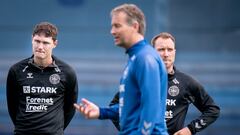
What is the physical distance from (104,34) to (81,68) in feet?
1.88

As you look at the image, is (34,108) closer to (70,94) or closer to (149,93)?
(70,94)

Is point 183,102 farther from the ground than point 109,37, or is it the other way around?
point 109,37

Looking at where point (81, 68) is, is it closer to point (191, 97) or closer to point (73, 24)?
point (73, 24)

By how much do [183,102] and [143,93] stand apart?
1.33 m

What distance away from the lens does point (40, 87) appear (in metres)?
4.53

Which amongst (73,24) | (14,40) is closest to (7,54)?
(14,40)

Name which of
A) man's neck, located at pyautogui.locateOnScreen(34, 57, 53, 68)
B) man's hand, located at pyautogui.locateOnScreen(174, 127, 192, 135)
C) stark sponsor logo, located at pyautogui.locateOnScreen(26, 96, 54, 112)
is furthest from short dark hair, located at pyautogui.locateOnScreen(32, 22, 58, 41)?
man's hand, located at pyautogui.locateOnScreen(174, 127, 192, 135)

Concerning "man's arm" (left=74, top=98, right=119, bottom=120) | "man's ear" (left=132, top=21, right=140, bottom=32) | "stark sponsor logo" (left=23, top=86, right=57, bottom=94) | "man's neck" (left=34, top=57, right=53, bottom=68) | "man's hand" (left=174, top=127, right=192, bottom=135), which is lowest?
"man's hand" (left=174, top=127, right=192, bottom=135)

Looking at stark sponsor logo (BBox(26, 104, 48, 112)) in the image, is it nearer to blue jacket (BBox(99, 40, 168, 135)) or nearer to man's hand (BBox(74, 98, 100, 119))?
man's hand (BBox(74, 98, 100, 119))

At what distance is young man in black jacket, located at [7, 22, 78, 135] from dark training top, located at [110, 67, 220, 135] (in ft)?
1.44

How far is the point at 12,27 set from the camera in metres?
8.23

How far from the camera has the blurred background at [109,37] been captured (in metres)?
8.13

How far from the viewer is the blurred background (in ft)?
26.7

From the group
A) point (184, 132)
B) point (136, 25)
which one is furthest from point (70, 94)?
point (136, 25)
